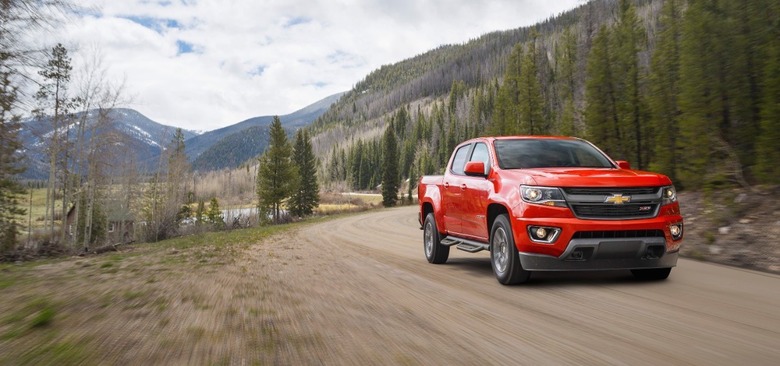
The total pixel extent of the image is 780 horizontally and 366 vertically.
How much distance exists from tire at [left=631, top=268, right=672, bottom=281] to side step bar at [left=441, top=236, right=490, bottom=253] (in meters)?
1.97

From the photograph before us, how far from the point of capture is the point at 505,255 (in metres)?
6.54

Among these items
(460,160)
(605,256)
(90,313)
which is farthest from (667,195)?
(90,313)

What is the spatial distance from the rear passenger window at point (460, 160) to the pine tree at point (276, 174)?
5521cm

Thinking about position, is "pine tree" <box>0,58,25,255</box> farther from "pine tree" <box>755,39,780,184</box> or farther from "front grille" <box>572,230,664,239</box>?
"pine tree" <box>755,39,780,184</box>

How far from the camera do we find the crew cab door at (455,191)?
8273mm

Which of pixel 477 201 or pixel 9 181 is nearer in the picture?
pixel 477 201

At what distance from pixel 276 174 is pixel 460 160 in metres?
57.1

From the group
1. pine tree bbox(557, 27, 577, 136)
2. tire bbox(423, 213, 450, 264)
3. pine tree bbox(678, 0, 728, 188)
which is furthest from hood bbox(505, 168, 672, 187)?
pine tree bbox(557, 27, 577, 136)

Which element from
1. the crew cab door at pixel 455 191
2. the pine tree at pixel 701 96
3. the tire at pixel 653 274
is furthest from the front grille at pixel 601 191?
the pine tree at pixel 701 96

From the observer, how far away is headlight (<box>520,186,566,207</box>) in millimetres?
5930

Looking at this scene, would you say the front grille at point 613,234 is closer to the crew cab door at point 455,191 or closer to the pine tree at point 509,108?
the crew cab door at point 455,191

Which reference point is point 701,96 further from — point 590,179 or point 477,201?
point 590,179

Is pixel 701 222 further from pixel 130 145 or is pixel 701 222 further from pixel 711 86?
pixel 130 145

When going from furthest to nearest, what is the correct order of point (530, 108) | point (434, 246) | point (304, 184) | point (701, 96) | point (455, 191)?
1. point (304, 184)
2. point (530, 108)
3. point (701, 96)
4. point (434, 246)
5. point (455, 191)
